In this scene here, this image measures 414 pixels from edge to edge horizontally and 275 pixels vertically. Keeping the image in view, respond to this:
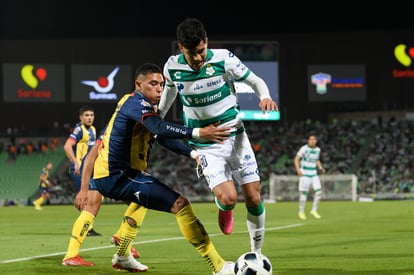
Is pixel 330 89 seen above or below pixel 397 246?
above

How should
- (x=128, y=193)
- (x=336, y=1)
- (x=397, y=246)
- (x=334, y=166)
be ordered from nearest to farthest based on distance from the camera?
(x=128, y=193) < (x=397, y=246) < (x=334, y=166) < (x=336, y=1)

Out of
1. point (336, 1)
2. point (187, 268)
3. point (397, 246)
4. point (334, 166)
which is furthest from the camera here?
point (336, 1)

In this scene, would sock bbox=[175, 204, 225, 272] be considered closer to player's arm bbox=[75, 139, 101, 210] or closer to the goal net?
player's arm bbox=[75, 139, 101, 210]

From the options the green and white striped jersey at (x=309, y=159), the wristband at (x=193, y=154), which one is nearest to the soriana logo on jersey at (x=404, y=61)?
the green and white striped jersey at (x=309, y=159)

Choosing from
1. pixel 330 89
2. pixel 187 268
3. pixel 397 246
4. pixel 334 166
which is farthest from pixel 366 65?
pixel 187 268

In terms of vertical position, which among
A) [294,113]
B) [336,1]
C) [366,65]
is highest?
[336,1]

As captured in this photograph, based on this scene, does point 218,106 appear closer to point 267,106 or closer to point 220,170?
point 220,170

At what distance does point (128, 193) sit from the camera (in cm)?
795

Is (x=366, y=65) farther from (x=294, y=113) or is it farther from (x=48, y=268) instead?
(x=48, y=268)

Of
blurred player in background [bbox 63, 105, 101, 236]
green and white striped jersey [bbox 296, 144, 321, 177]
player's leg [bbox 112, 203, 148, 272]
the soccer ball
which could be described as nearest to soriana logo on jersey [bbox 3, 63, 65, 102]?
green and white striped jersey [bbox 296, 144, 321, 177]

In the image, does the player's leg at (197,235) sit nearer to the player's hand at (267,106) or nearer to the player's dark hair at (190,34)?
the player's hand at (267,106)

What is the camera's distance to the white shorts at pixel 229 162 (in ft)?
26.4

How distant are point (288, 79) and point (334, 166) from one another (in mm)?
9695

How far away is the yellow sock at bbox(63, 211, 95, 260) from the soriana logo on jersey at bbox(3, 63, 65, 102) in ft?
135
